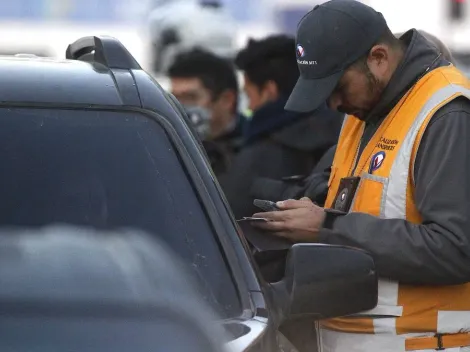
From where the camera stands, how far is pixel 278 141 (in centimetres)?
575

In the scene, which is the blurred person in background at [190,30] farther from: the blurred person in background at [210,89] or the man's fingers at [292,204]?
the man's fingers at [292,204]

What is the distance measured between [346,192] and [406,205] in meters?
0.25

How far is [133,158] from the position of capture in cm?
297

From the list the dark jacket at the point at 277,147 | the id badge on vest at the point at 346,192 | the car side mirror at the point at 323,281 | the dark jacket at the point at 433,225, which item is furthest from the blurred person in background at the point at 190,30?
the car side mirror at the point at 323,281

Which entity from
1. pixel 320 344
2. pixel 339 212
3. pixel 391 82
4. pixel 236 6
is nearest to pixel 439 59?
pixel 391 82

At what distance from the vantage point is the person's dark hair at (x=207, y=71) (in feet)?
25.2

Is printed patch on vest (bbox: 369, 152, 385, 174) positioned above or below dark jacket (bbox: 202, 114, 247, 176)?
above

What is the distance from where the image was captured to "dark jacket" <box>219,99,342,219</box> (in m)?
5.59

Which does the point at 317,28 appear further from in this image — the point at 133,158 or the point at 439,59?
the point at 133,158

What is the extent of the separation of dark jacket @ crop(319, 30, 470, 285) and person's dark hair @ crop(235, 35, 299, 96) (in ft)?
9.31

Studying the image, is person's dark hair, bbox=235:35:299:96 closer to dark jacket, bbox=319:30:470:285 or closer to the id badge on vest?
the id badge on vest

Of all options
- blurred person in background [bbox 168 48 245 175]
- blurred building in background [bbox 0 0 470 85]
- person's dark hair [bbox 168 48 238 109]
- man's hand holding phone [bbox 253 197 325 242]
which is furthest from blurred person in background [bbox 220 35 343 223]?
blurred building in background [bbox 0 0 470 85]

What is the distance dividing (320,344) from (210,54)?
4476 mm

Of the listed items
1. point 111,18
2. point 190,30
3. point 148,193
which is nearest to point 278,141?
point 148,193
